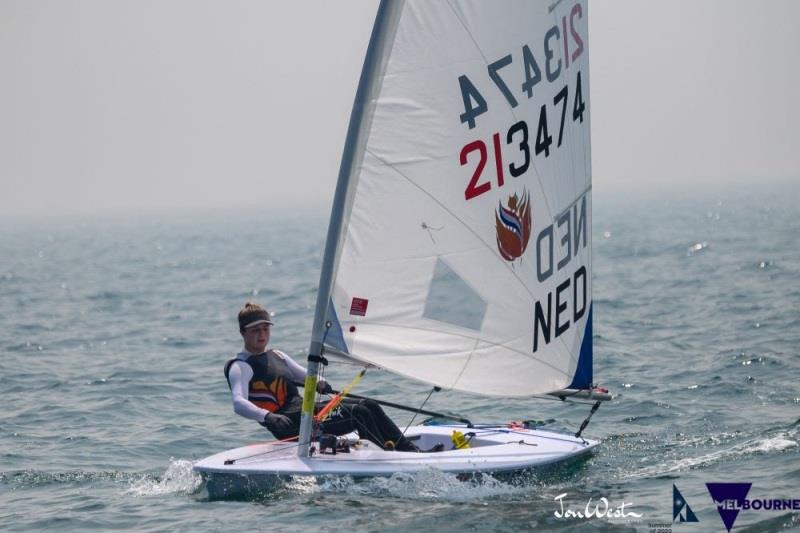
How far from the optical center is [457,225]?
8789mm

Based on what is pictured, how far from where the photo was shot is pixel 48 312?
25.7 meters

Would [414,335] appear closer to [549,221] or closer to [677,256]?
[549,221]

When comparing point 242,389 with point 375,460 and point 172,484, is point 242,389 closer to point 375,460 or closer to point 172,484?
point 172,484

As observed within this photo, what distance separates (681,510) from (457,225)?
2732 millimetres

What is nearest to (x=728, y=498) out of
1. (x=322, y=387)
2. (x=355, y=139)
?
(x=322, y=387)

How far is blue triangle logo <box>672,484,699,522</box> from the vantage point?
26.3 ft

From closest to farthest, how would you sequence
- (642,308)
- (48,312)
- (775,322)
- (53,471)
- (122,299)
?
(53,471), (775,322), (642,308), (48,312), (122,299)

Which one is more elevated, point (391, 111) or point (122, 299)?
point (391, 111)

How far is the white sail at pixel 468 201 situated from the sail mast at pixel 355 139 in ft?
0.07

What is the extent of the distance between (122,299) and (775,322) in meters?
17.0

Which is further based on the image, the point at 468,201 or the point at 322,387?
the point at 322,387

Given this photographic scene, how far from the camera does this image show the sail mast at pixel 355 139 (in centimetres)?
826

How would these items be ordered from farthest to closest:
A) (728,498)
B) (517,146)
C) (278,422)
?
(278,422)
(517,146)
(728,498)

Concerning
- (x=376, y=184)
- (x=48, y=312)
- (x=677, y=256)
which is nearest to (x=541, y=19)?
(x=376, y=184)
